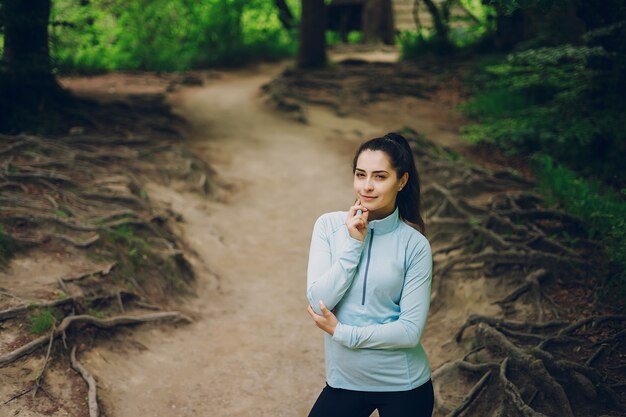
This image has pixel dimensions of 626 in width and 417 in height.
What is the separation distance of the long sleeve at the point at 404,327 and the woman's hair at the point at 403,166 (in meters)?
0.29

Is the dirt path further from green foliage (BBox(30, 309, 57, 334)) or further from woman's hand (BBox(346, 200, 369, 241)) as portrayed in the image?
woman's hand (BBox(346, 200, 369, 241))

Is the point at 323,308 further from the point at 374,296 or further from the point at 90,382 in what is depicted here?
the point at 90,382

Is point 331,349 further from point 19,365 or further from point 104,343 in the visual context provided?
point 104,343

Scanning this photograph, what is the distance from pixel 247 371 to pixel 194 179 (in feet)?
16.2

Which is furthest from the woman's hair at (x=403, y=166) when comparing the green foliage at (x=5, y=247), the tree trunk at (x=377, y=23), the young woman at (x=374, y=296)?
the tree trunk at (x=377, y=23)

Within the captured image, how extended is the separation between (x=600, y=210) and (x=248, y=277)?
3.90m

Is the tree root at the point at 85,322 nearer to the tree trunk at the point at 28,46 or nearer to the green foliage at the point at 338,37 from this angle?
the tree trunk at the point at 28,46

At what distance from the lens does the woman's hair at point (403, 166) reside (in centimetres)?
304

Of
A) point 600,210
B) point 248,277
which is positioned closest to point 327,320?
point 600,210

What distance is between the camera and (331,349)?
3023mm

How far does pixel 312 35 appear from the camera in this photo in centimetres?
1805

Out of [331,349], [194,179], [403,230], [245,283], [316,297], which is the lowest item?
[245,283]

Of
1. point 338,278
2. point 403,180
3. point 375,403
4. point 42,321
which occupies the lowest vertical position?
point 42,321

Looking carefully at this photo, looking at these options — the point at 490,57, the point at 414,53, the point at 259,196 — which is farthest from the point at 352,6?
the point at 259,196
